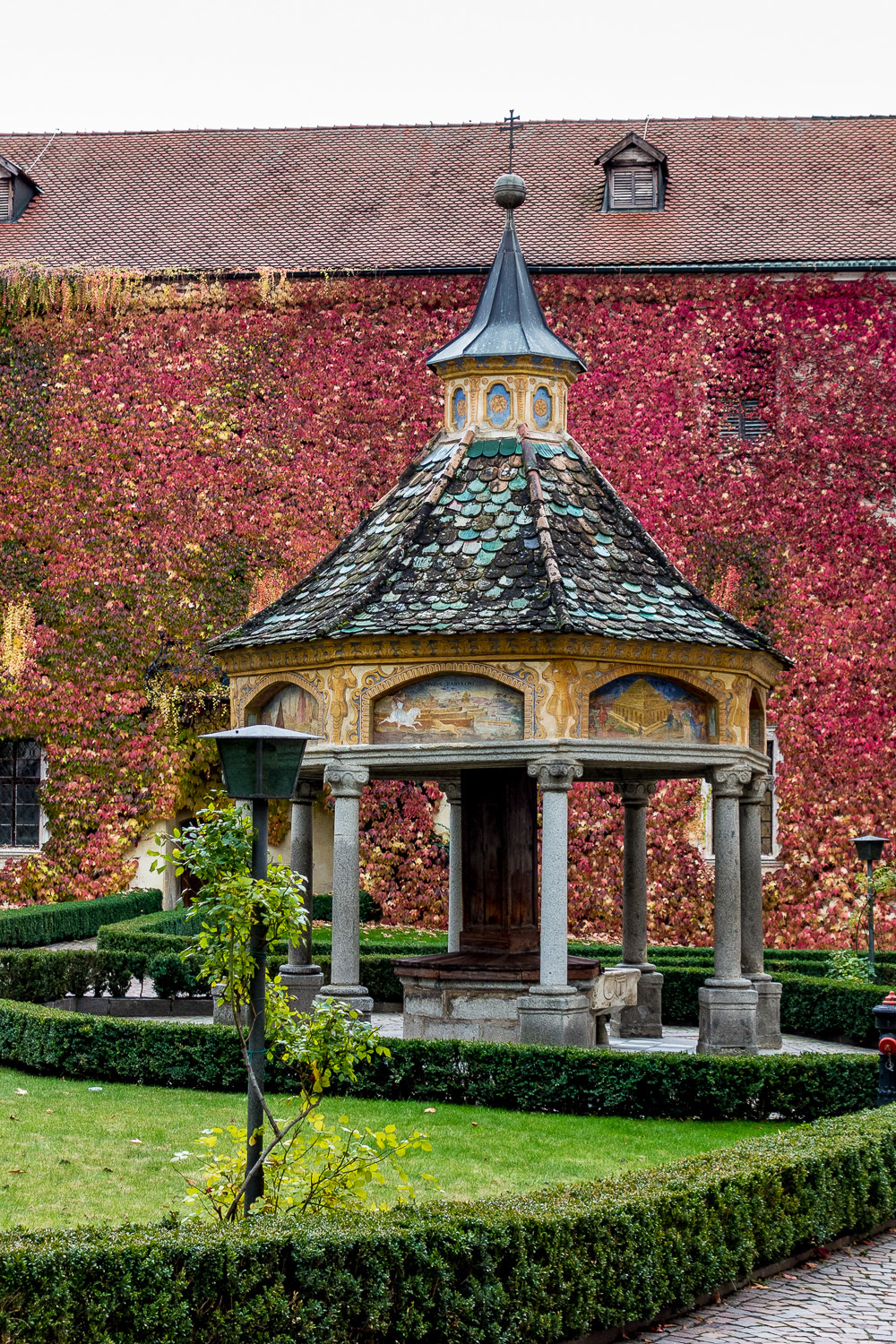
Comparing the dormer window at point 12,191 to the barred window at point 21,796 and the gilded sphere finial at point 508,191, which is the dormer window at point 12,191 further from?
the gilded sphere finial at point 508,191

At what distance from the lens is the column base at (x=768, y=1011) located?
15.6 metres

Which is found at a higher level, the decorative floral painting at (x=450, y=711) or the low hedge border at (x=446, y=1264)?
the decorative floral painting at (x=450, y=711)

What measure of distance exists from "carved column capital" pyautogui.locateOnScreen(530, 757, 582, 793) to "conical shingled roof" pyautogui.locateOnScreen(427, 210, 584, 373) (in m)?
4.40

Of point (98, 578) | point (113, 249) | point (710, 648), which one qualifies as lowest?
point (710, 648)

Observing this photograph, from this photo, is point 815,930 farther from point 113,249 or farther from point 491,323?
point 113,249

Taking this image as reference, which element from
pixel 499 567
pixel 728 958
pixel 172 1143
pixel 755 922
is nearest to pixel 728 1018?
pixel 728 958

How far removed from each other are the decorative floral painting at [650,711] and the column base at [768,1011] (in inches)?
108

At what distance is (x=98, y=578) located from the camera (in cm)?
2733

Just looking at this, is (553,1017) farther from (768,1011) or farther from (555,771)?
(768,1011)

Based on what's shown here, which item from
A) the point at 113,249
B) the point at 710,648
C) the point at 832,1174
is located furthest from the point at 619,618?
the point at 113,249

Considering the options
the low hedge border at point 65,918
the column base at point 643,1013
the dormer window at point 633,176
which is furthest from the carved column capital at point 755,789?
the dormer window at point 633,176

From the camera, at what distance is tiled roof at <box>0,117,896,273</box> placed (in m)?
27.9

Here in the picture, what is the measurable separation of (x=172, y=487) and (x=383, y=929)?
8.31m

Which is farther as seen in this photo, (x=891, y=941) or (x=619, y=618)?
(x=891, y=941)
